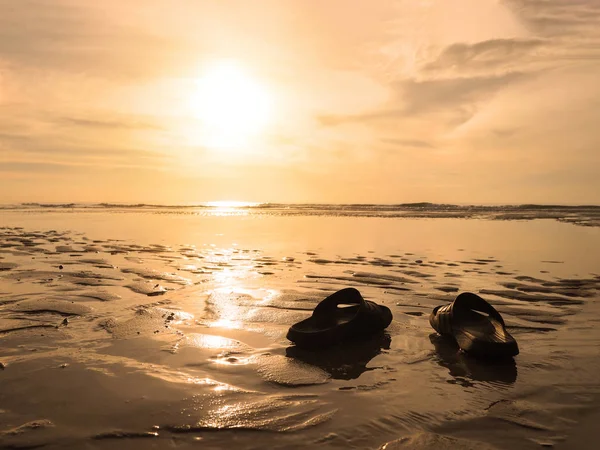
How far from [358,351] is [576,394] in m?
2.41

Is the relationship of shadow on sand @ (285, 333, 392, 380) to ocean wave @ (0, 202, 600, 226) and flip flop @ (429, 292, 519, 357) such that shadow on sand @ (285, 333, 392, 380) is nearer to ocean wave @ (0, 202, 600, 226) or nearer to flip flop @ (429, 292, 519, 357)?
flip flop @ (429, 292, 519, 357)

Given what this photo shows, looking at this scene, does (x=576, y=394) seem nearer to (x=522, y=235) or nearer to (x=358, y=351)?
(x=358, y=351)

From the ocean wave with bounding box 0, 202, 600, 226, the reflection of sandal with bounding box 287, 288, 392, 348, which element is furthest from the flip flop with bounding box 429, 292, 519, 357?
the ocean wave with bounding box 0, 202, 600, 226

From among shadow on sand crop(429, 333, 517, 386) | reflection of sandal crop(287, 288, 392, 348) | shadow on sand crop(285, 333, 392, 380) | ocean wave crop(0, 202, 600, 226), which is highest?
ocean wave crop(0, 202, 600, 226)

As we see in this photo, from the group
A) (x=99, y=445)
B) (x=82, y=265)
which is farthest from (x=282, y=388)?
(x=82, y=265)

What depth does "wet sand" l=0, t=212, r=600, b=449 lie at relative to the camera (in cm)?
366

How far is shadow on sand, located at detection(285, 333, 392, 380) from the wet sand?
3 centimetres

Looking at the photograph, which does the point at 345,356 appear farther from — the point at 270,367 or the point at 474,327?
the point at 474,327

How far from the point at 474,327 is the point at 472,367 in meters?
1.02

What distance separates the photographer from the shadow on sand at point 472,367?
4.84 m

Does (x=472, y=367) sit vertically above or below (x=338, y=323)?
below

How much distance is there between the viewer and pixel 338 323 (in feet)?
21.0

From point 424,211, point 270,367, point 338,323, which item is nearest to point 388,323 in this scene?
point 338,323

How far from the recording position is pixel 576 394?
14.5 feet
